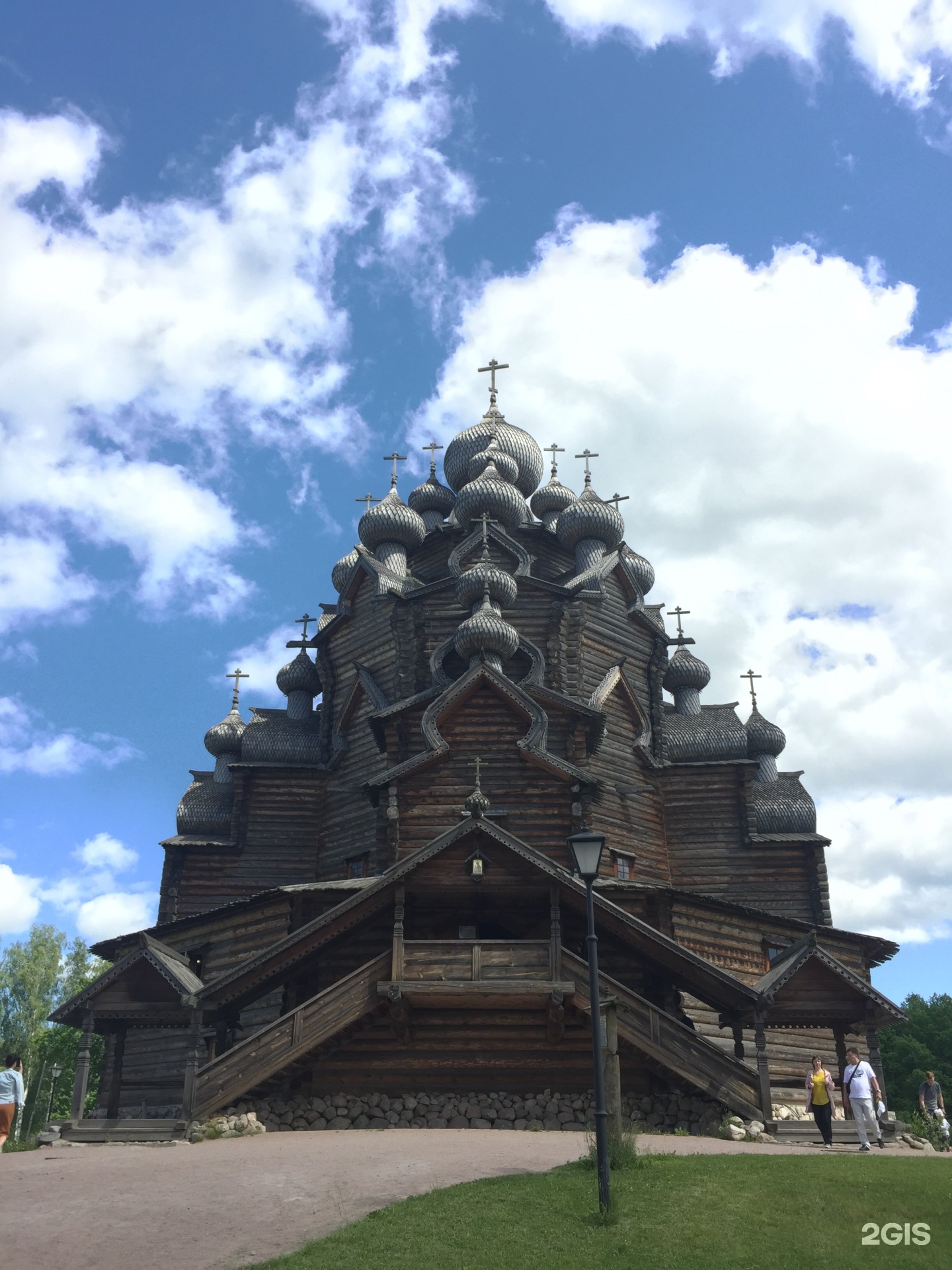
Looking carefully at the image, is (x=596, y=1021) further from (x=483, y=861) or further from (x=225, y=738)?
(x=225, y=738)

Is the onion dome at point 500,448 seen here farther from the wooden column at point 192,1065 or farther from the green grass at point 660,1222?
the green grass at point 660,1222

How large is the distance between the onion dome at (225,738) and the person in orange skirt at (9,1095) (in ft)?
51.9

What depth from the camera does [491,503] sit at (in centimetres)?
2539

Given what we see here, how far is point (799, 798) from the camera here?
78.1ft

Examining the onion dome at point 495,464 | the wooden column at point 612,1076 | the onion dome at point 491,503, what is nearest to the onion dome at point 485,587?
the onion dome at point 491,503

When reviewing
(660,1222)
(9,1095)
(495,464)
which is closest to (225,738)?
(495,464)

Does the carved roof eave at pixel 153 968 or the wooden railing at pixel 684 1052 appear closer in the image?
the wooden railing at pixel 684 1052

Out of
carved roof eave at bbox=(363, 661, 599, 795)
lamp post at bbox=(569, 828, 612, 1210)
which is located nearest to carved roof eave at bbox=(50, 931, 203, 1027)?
carved roof eave at bbox=(363, 661, 599, 795)

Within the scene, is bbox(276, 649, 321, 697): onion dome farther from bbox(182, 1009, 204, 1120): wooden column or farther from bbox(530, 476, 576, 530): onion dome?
bbox(182, 1009, 204, 1120): wooden column

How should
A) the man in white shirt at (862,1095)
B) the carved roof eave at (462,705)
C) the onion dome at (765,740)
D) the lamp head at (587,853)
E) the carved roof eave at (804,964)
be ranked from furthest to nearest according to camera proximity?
1. the onion dome at (765,740)
2. the carved roof eave at (462,705)
3. the carved roof eave at (804,964)
4. the man in white shirt at (862,1095)
5. the lamp head at (587,853)

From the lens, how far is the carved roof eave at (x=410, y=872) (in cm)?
1453

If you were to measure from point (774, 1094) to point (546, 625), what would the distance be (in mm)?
10248

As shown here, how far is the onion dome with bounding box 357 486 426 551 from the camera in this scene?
2622cm

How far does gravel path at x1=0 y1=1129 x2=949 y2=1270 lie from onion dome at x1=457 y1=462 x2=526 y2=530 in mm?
15518
